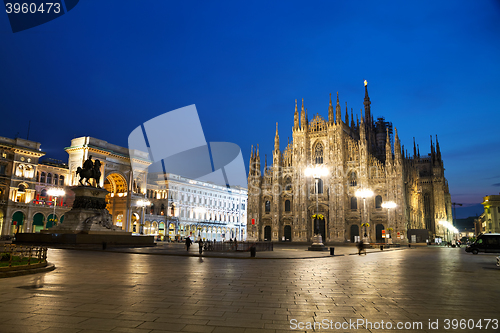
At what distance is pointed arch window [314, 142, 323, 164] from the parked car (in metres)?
31.0

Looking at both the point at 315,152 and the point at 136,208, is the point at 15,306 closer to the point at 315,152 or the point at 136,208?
the point at 315,152

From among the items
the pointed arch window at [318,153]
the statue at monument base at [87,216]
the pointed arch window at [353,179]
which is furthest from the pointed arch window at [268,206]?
the statue at monument base at [87,216]

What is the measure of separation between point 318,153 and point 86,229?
42040 millimetres

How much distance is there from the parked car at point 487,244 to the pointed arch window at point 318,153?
31.0 meters

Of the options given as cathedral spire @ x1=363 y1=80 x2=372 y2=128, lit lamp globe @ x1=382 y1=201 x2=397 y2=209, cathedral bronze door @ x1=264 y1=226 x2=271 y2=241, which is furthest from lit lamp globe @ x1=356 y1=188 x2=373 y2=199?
cathedral spire @ x1=363 y1=80 x2=372 y2=128

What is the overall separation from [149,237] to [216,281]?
86.2ft

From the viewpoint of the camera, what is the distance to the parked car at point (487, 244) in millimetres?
32969

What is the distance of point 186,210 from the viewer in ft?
277

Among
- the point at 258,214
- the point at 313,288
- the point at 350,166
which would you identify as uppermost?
the point at 350,166

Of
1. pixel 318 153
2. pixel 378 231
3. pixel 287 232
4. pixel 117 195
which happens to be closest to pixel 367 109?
pixel 318 153

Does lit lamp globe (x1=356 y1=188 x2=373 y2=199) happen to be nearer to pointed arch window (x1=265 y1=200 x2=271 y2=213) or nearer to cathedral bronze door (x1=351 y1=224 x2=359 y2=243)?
cathedral bronze door (x1=351 y1=224 x2=359 y2=243)

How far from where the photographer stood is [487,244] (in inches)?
1313

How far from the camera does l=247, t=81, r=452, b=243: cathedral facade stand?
5592cm

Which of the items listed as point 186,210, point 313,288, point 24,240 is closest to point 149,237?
point 24,240
